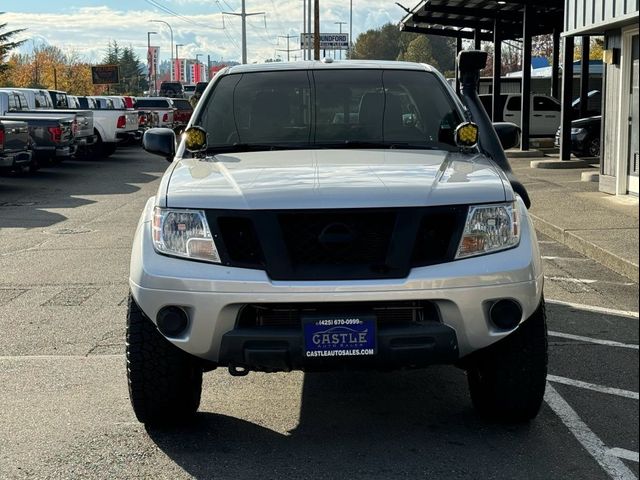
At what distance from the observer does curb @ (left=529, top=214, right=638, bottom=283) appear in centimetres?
892

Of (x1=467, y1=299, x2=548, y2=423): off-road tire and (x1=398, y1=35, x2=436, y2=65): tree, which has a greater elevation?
(x1=398, y1=35, x2=436, y2=65): tree

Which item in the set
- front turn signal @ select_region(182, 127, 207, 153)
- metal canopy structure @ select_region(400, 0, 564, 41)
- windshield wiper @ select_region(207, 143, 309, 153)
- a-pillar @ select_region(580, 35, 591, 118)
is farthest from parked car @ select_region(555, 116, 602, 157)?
front turn signal @ select_region(182, 127, 207, 153)

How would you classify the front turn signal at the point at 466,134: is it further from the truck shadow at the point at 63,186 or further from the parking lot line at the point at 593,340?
the truck shadow at the point at 63,186

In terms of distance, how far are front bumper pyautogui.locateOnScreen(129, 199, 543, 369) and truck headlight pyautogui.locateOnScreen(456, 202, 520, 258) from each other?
0.17 ft

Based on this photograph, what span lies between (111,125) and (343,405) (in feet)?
77.9

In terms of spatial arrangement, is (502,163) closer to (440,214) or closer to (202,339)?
(440,214)

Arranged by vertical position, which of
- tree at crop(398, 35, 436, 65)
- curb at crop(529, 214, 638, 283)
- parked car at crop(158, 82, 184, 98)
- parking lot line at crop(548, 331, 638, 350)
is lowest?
parking lot line at crop(548, 331, 638, 350)

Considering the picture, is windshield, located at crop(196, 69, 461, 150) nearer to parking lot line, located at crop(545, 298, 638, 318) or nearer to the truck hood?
the truck hood

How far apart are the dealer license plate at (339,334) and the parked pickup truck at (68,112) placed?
64.2ft

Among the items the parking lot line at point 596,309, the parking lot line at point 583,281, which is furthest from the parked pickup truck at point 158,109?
the parking lot line at point 596,309

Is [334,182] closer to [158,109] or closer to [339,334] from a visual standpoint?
[339,334]

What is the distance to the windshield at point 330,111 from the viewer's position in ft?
17.8

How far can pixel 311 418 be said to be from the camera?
4.86 meters

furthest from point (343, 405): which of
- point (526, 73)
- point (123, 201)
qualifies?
point (526, 73)
